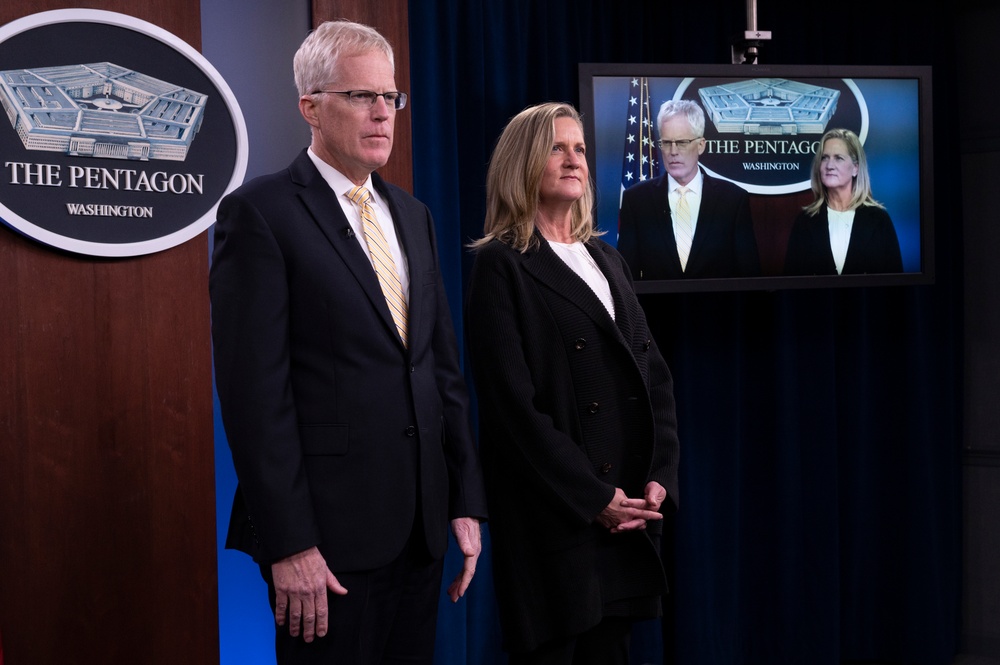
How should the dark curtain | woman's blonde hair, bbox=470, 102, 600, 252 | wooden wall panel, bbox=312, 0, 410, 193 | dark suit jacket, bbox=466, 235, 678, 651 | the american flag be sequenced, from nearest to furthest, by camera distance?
dark suit jacket, bbox=466, 235, 678, 651
woman's blonde hair, bbox=470, 102, 600, 252
wooden wall panel, bbox=312, 0, 410, 193
the american flag
the dark curtain

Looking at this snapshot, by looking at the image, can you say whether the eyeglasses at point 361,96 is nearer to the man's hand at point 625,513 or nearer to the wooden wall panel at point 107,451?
the wooden wall panel at point 107,451

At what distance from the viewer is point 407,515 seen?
166cm

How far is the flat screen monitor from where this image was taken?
3.09 meters

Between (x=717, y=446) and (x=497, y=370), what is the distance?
171cm

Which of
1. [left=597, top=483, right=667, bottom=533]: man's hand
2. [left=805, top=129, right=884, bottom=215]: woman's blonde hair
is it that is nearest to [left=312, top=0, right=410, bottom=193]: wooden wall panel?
[left=597, top=483, right=667, bottom=533]: man's hand

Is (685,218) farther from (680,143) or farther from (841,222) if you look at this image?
(841,222)

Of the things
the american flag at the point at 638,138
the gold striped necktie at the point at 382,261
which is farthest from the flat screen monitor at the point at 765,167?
the gold striped necktie at the point at 382,261

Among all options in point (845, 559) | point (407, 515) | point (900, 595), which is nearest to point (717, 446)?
point (845, 559)

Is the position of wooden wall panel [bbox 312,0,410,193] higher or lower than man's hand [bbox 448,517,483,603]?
higher

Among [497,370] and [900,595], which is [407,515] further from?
[900,595]

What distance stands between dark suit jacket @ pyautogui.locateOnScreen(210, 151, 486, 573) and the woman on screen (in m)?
1.90

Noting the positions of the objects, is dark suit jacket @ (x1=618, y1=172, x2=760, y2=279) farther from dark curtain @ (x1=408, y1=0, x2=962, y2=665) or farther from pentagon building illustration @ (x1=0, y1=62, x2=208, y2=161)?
pentagon building illustration @ (x1=0, y1=62, x2=208, y2=161)

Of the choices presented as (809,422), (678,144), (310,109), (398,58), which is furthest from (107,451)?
(809,422)

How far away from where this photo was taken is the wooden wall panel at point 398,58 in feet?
9.11
